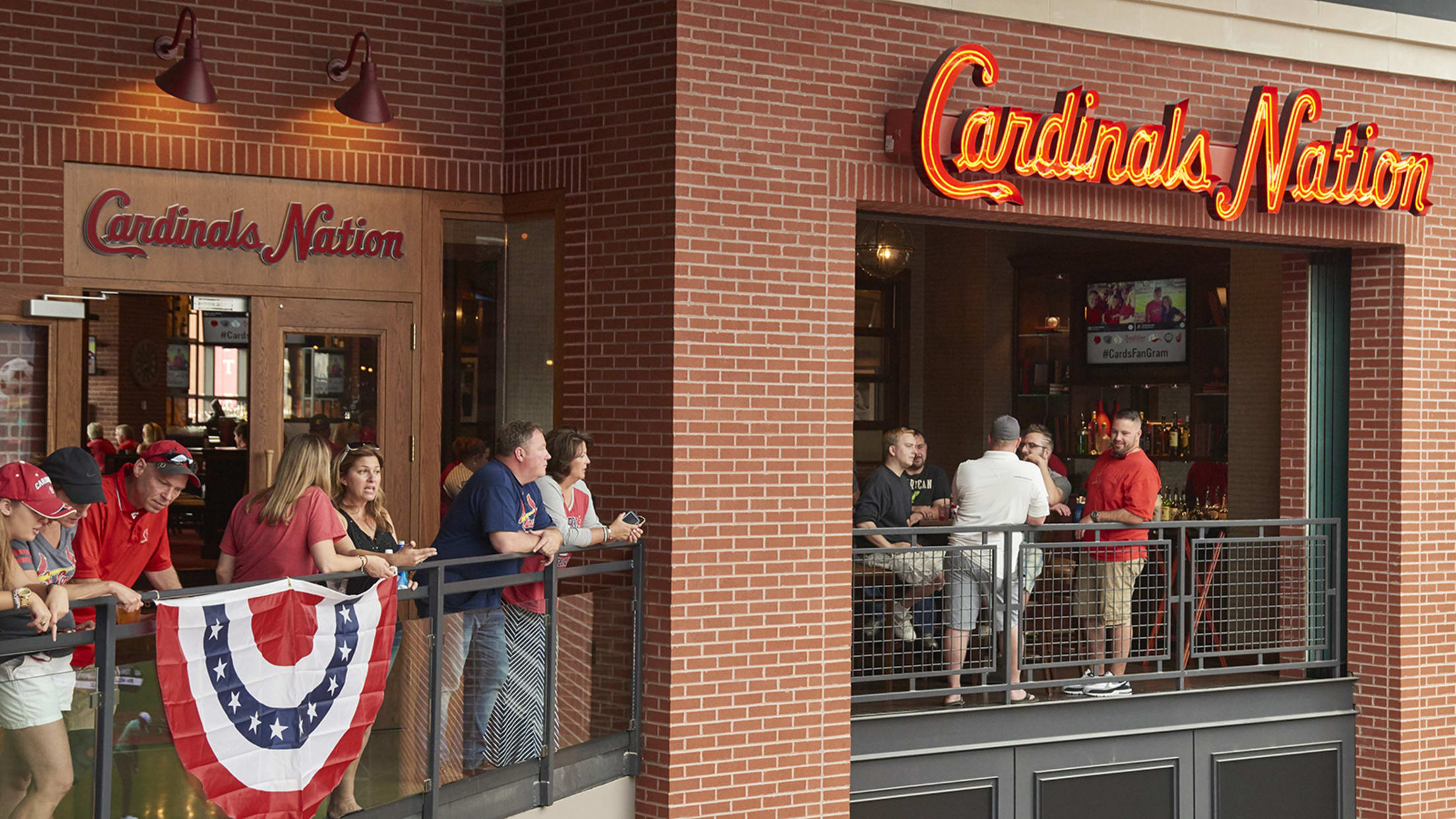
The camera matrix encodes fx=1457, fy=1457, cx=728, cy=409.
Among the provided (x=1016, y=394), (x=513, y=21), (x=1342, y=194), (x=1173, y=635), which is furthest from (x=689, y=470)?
(x=1016, y=394)

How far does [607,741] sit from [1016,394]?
980 centimetres

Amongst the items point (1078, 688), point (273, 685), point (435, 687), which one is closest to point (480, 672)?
point (435, 687)

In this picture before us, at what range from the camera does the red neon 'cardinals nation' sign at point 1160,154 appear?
9109mm

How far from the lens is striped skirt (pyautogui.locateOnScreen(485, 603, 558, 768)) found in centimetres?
726

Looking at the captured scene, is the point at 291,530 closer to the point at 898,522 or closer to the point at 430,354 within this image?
the point at 430,354

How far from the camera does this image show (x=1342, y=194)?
35.1ft

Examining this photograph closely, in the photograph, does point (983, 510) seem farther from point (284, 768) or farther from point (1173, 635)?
point (284, 768)

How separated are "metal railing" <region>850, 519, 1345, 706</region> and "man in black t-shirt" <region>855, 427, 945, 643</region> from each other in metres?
0.02

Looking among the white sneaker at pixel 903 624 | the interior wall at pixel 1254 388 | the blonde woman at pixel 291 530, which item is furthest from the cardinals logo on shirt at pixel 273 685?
the interior wall at pixel 1254 388

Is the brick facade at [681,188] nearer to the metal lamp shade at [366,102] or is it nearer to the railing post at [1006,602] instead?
the metal lamp shade at [366,102]

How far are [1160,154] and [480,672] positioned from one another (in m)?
5.92

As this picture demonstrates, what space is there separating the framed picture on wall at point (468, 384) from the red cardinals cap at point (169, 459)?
312 cm

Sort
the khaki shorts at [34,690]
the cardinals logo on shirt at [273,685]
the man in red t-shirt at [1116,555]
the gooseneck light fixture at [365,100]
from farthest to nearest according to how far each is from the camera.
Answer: the man in red t-shirt at [1116,555], the gooseneck light fixture at [365,100], the cardinals logo on shirt at [273,685], the khaki shorts at [34,690]

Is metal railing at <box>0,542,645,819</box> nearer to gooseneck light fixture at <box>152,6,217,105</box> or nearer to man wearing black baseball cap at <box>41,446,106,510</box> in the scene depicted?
man wearing black baseball cap at <box>41,446,106,510</box>
